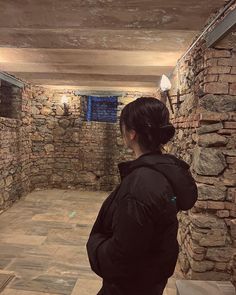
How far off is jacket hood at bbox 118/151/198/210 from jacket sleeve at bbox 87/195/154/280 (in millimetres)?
153

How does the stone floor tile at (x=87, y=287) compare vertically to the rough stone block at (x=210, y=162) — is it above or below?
below

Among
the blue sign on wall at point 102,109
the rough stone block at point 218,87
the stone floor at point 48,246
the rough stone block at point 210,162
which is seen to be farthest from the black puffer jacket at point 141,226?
the blue sign on wall at point 102,109

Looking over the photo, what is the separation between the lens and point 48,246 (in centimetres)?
370

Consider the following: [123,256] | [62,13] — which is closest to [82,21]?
[62,13]

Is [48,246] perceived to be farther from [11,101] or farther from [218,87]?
[11,101]

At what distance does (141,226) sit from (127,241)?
0.07m

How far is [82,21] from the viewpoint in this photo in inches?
96.7

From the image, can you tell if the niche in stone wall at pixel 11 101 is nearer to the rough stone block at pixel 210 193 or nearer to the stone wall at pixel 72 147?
the stone wall at pixel 72 147

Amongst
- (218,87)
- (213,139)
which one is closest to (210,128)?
(213,139)

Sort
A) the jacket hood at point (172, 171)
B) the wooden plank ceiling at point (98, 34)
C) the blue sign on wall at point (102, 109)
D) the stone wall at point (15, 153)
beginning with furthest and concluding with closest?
1. the blue sign on wall at point (102, 109)
2. the stone wall at point (15, 153)
3. the wooden plank ceiling at point (98, 34)
4. the jacket hood at point (172, 171)

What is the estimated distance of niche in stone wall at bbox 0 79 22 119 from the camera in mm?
5629

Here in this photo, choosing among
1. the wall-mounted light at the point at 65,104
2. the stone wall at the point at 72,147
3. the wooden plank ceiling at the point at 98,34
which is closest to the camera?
the wooden plank ceiling at the point at 98,34

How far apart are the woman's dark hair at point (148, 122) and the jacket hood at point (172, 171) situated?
0.18 feet

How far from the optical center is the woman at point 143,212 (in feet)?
3.27
